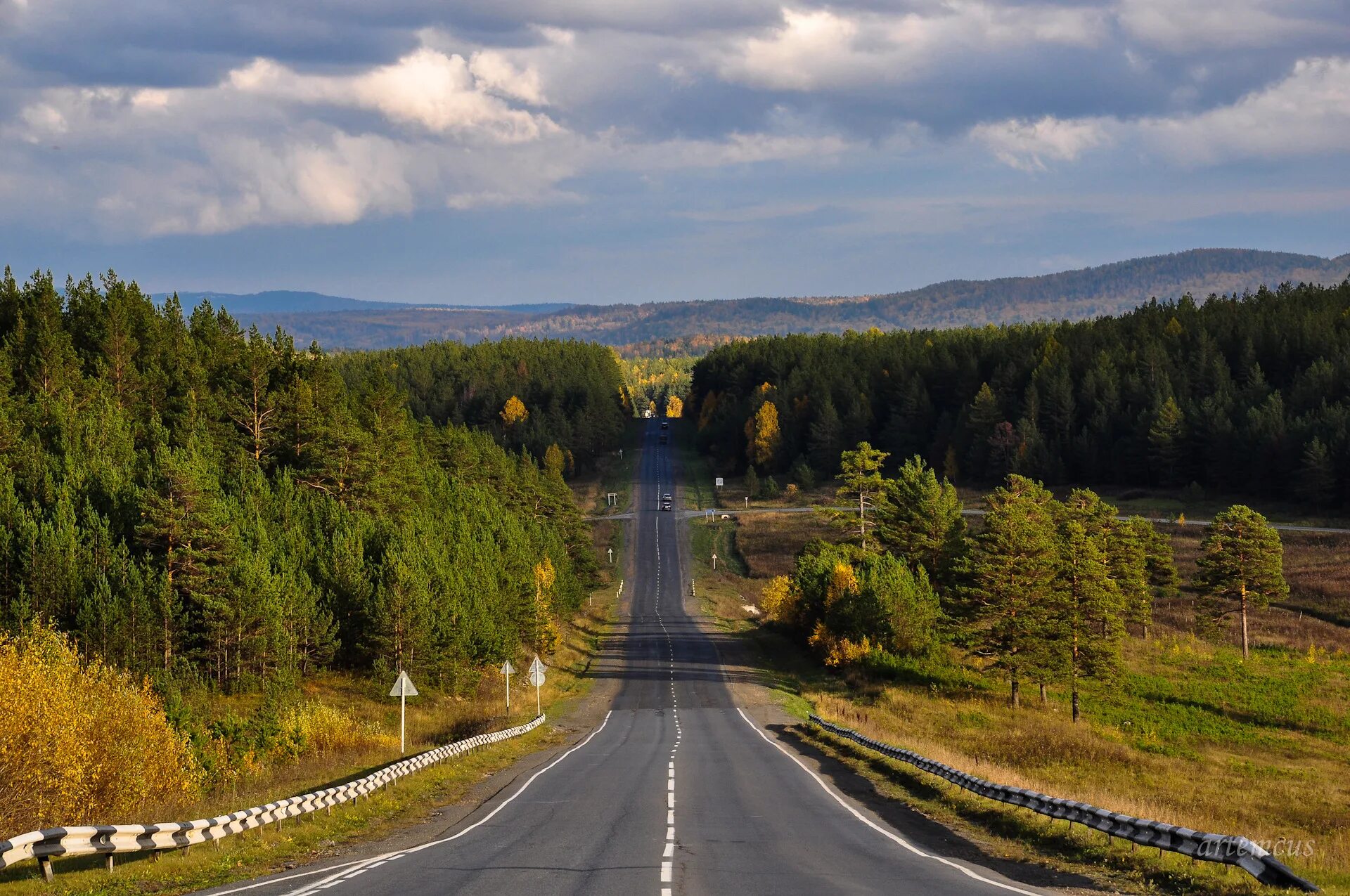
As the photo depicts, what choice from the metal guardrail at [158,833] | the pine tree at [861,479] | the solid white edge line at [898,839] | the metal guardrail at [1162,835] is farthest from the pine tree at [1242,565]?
the metal guardrail at [158,833]

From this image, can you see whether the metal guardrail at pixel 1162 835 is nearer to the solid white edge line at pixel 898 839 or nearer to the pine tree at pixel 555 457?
the solid white edge line at pixel 898 839

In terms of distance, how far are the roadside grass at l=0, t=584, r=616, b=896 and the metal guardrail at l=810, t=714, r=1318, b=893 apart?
12556 millimetres

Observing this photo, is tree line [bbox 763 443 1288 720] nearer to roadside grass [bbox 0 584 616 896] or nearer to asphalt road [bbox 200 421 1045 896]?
roadside grass [bbox 0 584 616 896]

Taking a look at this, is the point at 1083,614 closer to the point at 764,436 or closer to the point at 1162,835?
the point at 1162,835

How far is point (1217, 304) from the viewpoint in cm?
17412

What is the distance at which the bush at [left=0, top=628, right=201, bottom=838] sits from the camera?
21.2 metres

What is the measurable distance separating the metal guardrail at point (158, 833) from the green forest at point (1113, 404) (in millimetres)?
118568

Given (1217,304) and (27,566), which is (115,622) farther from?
(1217,304)

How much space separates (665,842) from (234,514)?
42.9 m

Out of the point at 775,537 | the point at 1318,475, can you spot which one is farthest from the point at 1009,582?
the point at 1318,475

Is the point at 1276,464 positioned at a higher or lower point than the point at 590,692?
higher

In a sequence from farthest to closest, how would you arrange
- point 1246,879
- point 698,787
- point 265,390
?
1. point 265,390
2. point 698,787
3. point 1246,879

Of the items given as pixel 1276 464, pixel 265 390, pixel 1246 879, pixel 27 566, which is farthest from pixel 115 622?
pixel 1276 464

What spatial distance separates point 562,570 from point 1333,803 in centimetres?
6346
